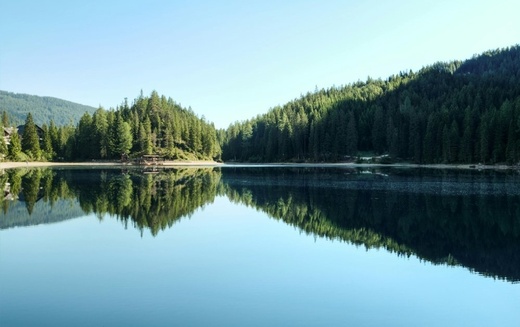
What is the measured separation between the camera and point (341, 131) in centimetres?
12769

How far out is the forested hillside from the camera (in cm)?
Answer: 9053

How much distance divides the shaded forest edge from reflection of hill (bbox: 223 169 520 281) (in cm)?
6189

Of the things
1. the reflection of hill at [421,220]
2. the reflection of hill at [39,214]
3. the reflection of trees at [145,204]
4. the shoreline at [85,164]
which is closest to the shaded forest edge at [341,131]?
the shoreline at [85,164]

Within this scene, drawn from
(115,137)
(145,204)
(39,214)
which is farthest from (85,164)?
(39,214)

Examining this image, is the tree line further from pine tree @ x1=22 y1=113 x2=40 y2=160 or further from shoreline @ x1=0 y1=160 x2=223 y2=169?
shoreline @ x1=0 y1=160 x2=223 y2=169

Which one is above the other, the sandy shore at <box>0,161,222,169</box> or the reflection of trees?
the sandy shore at <box>0,161,222,169</box>

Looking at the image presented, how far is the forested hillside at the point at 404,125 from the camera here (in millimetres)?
90531

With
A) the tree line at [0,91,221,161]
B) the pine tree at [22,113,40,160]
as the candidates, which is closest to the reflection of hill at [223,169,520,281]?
the pine tree at [22,113,40,160]

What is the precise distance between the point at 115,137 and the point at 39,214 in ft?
316

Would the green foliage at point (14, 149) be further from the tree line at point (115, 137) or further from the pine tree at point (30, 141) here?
the pine tree at point (30, 141)

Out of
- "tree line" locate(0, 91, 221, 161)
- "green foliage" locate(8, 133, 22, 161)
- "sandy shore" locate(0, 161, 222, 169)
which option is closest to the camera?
"sandy shore" locate(0, 161, 222, 169)

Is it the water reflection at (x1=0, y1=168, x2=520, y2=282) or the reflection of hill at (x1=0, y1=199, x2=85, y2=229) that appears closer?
the water reflection at (x1=0, y1=168, x2=520, y2=282)

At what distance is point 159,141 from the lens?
125 m

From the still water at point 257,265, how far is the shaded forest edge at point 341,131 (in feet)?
238
